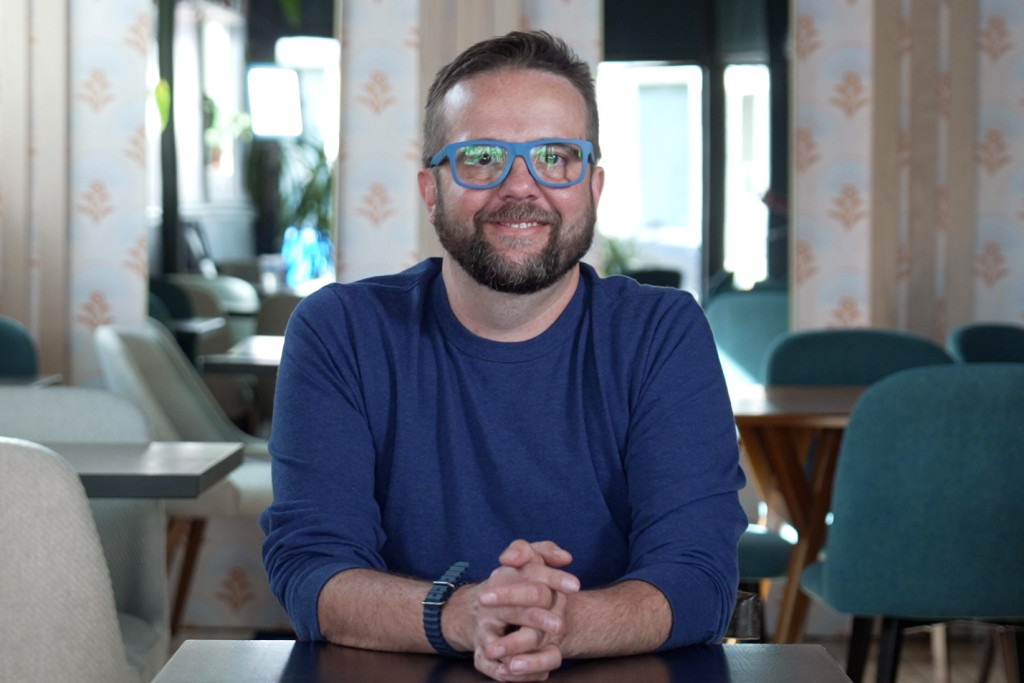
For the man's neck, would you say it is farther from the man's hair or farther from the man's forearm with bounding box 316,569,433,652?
the man's forearm with bounding box 316,569,433,652

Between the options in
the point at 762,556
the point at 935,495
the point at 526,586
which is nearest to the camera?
the point at 526,586

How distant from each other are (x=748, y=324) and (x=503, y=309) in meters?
3.12

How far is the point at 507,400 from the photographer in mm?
1660

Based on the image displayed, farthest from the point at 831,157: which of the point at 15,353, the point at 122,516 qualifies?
the point at 122,516

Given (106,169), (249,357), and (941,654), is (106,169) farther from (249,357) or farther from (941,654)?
(941,654)

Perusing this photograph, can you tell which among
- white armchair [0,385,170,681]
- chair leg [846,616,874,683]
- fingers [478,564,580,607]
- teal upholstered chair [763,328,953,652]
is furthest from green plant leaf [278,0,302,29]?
fingers [478,564,580,607]

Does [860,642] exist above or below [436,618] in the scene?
below

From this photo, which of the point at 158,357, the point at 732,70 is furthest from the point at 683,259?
the point at 158,357

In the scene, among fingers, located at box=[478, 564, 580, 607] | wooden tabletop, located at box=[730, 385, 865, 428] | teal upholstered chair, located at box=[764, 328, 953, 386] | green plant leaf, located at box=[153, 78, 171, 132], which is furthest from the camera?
green plant leaf, located at box=[153, 78, 171, 132]

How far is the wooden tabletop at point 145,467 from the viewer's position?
86.8 inches

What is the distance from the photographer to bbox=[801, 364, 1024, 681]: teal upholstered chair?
262 cm

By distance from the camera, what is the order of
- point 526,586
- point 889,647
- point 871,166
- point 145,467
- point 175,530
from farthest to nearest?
point 871,166
point 175,530
point 889,647
point 145,467
point 526,586

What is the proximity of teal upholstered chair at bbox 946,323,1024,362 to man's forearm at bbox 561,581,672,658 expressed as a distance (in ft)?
10.0

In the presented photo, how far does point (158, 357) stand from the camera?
412 cm
